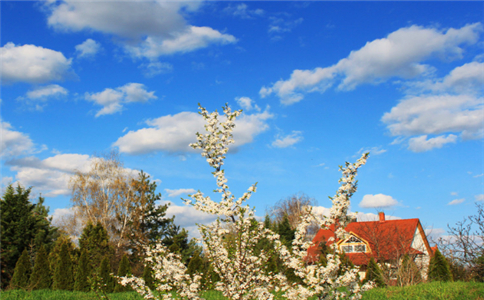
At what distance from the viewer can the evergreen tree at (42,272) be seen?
18.9 metres

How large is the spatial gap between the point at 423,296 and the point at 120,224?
863 inches

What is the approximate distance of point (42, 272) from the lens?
1911 centimetres

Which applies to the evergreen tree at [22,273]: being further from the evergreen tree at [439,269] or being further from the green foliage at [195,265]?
the evergreen tree at [439,269]

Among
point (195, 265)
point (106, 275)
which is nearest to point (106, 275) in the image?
point (106, 275)

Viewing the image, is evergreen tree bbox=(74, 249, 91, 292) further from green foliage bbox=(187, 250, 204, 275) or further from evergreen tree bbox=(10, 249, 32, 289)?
green foliage bbox=(187, 250, 204, 275)

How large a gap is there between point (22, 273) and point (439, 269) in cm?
2365

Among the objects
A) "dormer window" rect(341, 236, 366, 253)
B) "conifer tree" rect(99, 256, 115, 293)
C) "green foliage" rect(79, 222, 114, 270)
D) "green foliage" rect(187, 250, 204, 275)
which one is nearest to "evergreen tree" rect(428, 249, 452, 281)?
"dormer window" rect(341, 236, 366, 253)

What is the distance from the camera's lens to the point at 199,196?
618 cm

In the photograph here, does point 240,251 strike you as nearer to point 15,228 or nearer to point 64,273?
point 64,273

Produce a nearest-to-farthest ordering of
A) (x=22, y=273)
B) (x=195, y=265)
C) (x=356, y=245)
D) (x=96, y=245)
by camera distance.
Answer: (x=22, y=273)
(x=195, y=265)
(x=96, y=245)
(x=356, y=245)

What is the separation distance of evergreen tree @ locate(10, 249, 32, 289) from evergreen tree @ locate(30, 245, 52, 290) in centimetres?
65

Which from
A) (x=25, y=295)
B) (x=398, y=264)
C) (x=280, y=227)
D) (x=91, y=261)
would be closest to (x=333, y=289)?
(x=25, y=295)

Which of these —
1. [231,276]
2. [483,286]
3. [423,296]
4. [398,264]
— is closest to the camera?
[231,276]

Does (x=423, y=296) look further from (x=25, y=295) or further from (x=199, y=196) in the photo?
(x=25, y=295)
